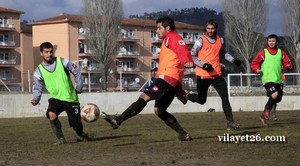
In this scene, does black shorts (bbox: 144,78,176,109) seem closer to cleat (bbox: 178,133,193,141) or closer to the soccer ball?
cleat (bbox: 178,133,193,141)

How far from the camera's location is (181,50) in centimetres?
970

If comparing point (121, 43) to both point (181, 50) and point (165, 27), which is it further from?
point (181, 50)

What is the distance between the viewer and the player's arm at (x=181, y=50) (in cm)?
959

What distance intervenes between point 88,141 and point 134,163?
12.4 ft

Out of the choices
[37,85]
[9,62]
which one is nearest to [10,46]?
[9,62]

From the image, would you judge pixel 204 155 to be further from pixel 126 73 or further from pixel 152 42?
pixel 152 42

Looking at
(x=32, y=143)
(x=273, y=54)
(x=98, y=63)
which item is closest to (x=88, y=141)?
(x=32, y=143)

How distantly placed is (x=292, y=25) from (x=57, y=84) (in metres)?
62.6

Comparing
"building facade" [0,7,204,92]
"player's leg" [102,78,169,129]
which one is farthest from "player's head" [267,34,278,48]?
"building facade" [0,7,204,92]

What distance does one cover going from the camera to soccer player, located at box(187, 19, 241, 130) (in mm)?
12219

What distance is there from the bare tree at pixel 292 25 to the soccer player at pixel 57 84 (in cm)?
5880

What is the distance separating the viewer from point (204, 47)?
12352 mm

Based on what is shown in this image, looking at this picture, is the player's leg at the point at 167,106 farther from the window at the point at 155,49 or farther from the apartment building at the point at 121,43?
the window at the point at 155,49

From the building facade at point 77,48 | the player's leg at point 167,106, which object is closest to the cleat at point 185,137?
the player's leg at point 167,106
